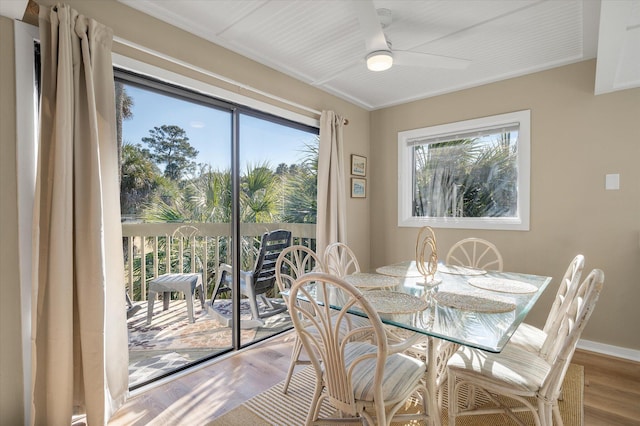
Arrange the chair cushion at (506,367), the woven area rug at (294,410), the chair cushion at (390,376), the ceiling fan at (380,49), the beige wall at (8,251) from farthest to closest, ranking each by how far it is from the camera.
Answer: the woven area rug at (294,410), the ceiling fan at (380,49), the beige wall at (8,251), the chair cushion at (506,367), the chair cushion at (390,376)

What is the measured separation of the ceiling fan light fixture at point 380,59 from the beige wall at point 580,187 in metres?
1.74

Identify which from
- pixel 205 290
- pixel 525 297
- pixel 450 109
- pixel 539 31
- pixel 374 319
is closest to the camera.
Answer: pixel 374 319

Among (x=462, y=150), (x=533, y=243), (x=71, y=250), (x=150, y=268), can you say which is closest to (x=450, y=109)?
(x=462, y=150)

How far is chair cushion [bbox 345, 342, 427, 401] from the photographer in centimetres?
133

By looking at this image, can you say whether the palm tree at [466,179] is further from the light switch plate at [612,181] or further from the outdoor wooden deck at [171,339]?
the outdoor wooden deck at [171,339]

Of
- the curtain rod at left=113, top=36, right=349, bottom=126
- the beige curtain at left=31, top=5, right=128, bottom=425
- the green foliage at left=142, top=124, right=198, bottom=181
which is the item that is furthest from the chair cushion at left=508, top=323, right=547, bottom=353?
the curtain rod at left=113, top=36, right=349, bottom=126

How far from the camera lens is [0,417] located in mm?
1584

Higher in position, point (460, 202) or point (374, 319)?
point (460, 202)

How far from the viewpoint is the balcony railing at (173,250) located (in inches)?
83.3

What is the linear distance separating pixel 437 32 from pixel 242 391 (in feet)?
9.22

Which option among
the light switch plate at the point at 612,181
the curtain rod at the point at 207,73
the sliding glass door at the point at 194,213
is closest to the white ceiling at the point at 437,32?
the curtain rod at the point at 207,73

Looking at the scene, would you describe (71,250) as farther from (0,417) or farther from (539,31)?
(539,31)

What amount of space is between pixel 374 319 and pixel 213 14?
7.02ft

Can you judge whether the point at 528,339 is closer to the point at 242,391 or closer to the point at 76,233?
the point at 242,391
